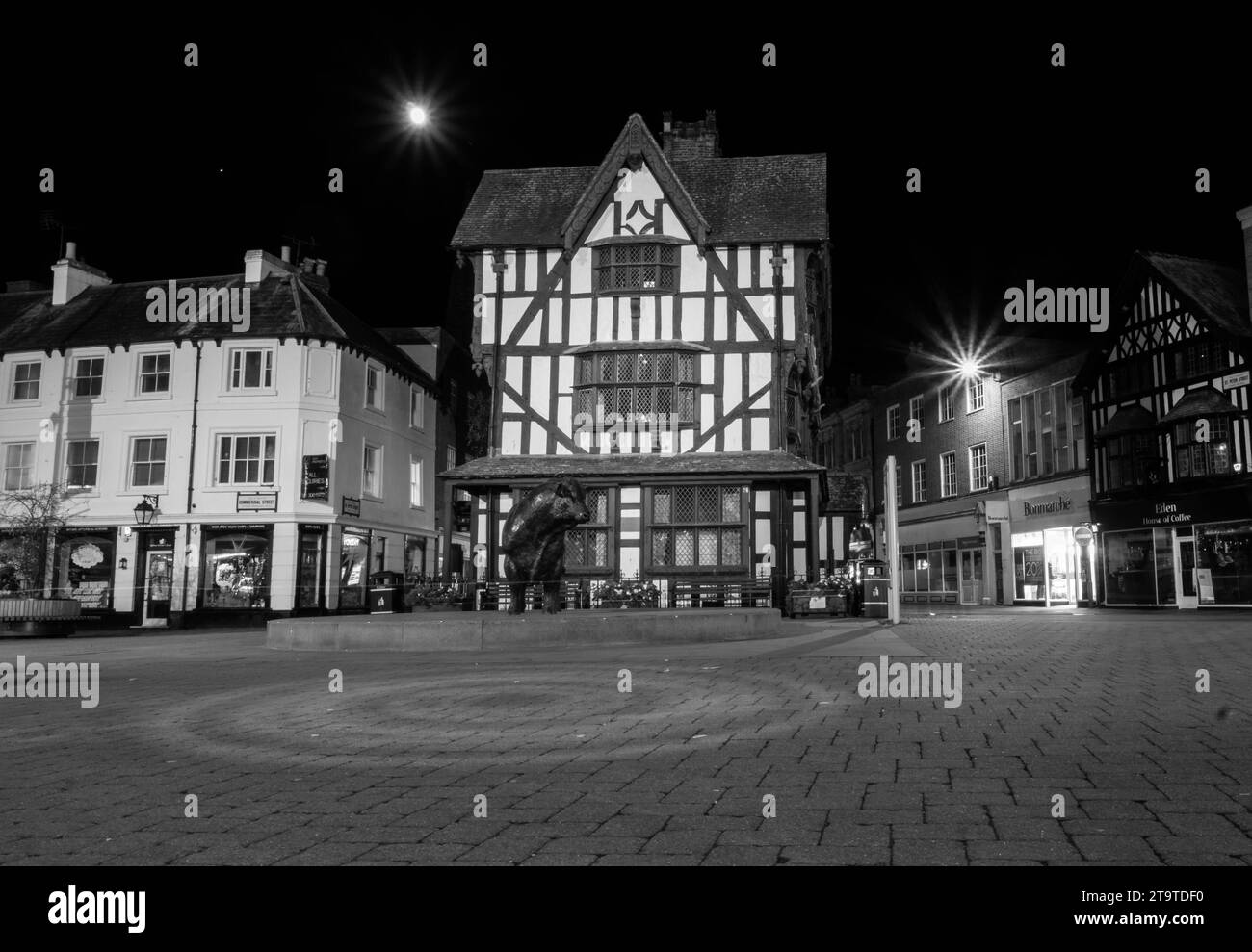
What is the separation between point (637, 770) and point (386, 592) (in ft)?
77.7

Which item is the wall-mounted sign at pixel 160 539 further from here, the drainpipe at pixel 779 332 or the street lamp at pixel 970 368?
the street lamp at pixel 970 368

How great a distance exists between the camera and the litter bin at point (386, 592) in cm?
2752

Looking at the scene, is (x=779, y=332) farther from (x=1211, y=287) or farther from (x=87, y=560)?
(x=87, y=560)

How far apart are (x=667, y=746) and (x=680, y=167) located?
87.3ft

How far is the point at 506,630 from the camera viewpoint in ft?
46.8

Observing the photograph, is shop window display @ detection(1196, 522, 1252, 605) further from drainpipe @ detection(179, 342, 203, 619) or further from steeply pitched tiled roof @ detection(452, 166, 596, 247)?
drainpipe @ detection(179, 342, 203, 619)

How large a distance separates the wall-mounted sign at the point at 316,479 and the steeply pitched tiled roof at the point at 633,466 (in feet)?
19.5

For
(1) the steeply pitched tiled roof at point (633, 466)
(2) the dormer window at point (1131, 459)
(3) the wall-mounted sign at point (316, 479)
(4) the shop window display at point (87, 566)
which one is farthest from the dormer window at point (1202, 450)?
(4) the shop window display at point (87, 566)

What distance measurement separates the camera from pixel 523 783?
470 cm

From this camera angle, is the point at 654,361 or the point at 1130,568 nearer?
the point at 654,361

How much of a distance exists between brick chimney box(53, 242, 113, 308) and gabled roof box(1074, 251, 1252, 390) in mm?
36424

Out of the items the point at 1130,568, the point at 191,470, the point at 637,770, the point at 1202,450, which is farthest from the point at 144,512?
the point at 1202,450
